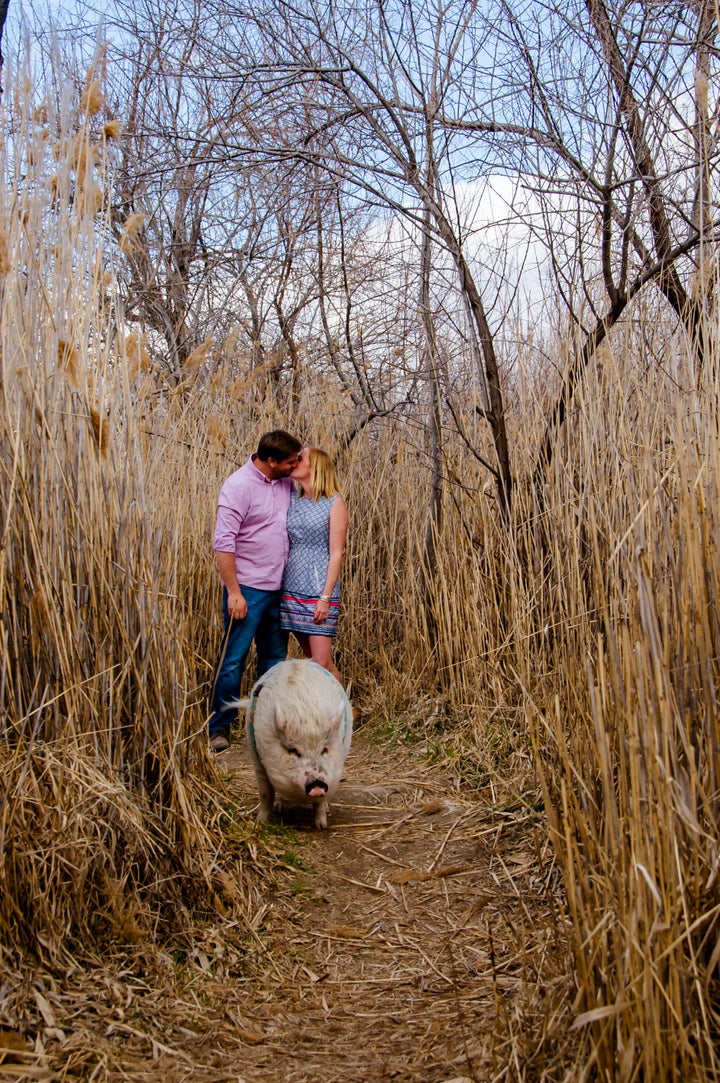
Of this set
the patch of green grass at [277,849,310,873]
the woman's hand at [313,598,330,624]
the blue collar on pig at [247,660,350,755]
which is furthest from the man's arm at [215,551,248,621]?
the patch of green grass at [277,849,310,873]

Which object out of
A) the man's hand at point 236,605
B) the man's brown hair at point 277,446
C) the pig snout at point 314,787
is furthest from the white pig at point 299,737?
the man's brown hair at point 277,446

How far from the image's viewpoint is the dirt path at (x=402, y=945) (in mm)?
1961

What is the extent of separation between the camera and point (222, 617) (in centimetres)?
507

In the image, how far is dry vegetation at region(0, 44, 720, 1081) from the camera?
1636 mm

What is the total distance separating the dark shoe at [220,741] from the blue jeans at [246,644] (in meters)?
0.03

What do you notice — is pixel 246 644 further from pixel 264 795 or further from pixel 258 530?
pixel 264 795

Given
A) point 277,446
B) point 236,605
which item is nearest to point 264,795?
point 236,605

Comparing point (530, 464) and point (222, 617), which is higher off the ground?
point (530, 464)

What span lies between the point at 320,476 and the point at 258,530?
454 millimetres

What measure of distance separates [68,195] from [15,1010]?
1948 millimetres

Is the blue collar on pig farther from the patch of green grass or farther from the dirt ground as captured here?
the patch of green grass

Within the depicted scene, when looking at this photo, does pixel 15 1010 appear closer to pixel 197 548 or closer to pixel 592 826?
pixel 592 826

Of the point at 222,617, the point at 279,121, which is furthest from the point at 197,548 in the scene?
the point at 279,121

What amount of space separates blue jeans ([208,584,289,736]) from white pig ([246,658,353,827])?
1.11 m
